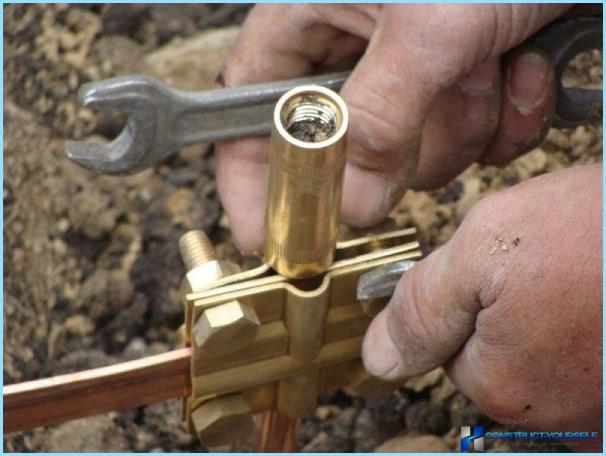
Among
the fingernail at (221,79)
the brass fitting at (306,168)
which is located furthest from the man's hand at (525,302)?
the fingernail at (221,79)

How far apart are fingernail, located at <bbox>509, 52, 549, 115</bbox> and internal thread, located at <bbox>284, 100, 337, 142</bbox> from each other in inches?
17.0

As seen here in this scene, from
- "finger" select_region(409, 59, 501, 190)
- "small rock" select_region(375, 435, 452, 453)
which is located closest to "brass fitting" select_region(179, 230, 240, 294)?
"finger" select_region(409, 59, 501, 190)

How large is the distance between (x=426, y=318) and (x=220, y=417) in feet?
1.01

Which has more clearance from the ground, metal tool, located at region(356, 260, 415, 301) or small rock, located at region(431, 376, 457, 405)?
metal tool, located at region(356, 260, 415, 301)

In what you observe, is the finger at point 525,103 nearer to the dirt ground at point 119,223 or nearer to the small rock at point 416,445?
the dirt ground at point 119,223

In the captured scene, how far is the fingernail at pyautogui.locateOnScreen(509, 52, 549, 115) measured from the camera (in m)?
1.36

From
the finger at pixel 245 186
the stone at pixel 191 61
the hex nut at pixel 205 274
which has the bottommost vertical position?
the stone at pixel 191 61

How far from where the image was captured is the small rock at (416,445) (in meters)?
1.44

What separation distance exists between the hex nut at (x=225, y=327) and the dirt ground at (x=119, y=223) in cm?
41

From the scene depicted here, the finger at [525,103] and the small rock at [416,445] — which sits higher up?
the finger at [525,103]

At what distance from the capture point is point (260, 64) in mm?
1451

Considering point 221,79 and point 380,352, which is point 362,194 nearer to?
point 380,352

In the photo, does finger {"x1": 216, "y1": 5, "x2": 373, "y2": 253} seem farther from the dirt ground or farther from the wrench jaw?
the dirt ground

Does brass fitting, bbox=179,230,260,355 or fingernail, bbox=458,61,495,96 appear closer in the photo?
brass fitting, bbox=179,230,260,355
